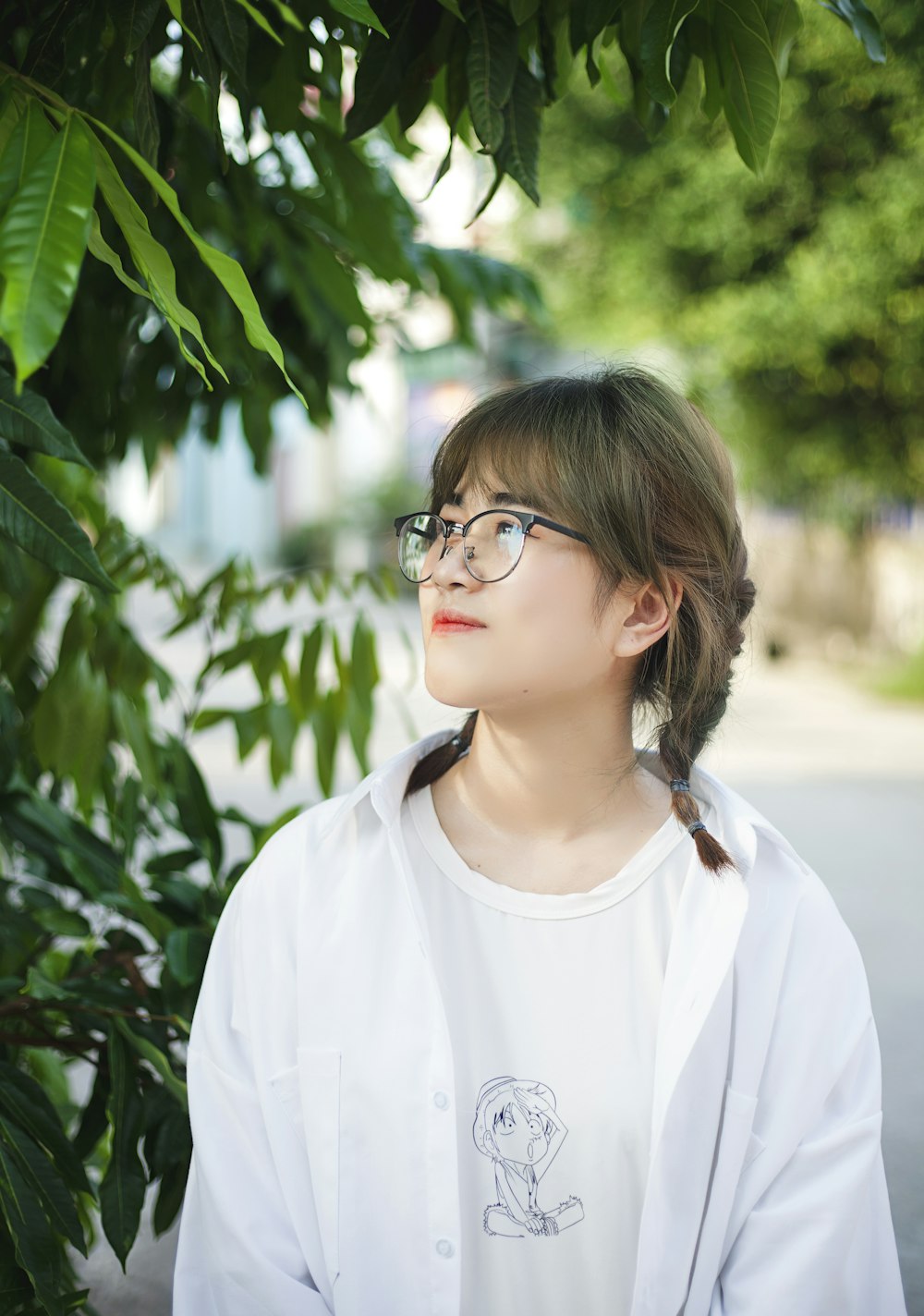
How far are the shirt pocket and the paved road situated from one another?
0.55 m

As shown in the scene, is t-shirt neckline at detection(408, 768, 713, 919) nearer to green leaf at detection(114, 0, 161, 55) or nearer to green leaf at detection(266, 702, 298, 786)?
green leaf at detection(266, 702, 298, 786)

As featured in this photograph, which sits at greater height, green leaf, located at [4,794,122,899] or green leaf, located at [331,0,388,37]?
green leaf, located at [331,0,388,37]

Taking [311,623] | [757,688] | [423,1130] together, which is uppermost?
[757,688]

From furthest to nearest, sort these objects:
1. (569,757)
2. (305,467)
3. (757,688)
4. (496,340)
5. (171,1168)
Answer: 1. (305,467)
2. (496,340)
3. (757,688)
4. (171,1168)
5. (569,757)

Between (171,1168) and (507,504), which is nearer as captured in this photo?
(507,504)

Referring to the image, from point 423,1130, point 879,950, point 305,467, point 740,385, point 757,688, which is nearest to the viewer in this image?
point 423,1130

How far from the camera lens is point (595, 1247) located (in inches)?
51.4

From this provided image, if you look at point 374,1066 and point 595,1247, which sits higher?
point 374,1066

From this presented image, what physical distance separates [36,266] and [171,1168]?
128cm

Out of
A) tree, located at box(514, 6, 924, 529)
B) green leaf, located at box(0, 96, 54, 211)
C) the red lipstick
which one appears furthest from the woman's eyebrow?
tree, located at box(514, 6, 924, 529)

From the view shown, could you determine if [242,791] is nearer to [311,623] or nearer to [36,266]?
[311,623]

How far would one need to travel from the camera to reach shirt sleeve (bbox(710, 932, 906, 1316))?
1243mm

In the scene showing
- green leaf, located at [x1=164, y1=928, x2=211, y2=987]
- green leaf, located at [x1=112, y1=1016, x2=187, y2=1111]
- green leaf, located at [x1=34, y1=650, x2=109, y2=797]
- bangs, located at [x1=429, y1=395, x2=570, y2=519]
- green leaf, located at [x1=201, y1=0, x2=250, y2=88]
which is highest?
green leaf, located at [x1=201, y1=0, x2=250, y2=88]

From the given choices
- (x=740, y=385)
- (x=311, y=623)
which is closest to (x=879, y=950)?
(x=311, y=623)
